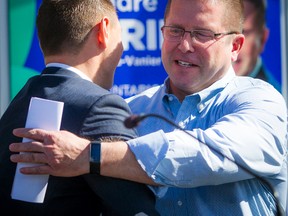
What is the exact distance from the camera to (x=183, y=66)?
3.52 meters

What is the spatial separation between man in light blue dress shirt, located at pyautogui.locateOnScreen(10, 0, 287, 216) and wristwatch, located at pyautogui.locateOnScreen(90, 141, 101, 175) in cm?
2

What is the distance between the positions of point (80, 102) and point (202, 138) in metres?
0.53

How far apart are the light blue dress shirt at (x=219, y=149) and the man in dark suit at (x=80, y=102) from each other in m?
0.15

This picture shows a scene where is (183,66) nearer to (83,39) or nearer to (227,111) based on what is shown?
(227,111)

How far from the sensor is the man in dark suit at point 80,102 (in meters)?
2.84

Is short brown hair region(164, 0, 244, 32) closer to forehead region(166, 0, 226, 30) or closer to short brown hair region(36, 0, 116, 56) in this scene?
forehead region(166, 0, 226, 30)

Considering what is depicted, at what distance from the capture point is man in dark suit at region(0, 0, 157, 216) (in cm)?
284

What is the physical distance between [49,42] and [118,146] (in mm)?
555

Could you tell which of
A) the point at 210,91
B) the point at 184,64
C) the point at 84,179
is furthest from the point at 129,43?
the point at 84,179

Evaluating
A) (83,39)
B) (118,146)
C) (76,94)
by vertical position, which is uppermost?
(83,39)

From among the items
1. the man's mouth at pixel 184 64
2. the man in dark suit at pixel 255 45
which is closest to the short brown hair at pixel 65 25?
the man's mouth at pixel 184 64

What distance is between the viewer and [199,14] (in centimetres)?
349

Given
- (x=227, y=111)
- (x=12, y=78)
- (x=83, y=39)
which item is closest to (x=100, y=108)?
(x=83, y=39)

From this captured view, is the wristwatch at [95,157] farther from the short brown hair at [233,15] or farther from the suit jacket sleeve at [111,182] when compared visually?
the short brown hair at [233,15]
